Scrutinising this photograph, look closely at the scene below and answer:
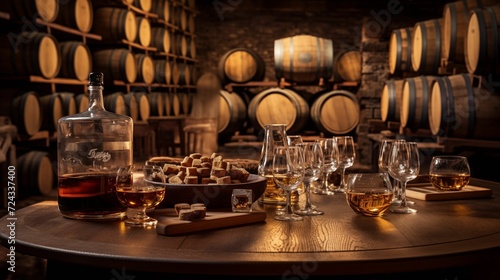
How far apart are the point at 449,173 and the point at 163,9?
8.59m

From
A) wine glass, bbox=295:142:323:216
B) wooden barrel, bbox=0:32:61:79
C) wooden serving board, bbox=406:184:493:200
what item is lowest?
wooden serving board, bbox=406:184:493:200

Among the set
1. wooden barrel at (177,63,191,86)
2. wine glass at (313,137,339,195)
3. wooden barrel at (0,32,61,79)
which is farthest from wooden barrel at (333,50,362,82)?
wine glass at (313,137,339,195)

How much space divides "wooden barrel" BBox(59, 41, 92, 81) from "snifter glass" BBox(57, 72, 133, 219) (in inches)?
187

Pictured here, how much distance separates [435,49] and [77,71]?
385 cm

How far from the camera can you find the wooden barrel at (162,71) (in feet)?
33.2

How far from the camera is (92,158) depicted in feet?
5.98

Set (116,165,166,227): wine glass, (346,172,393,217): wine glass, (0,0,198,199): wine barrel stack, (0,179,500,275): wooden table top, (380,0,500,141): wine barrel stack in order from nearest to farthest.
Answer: (0,179,500,275): wooden table top, (116,165,166,227): wine glass, (346,172,393,217): wine glass, (380,0,500,141): wine barrel stack, (0,0,198,199): wine barrel stack

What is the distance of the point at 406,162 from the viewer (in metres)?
1.94

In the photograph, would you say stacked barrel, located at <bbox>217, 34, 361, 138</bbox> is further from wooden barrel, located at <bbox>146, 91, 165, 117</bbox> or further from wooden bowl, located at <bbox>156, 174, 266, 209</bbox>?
wooden bowl, located at <bbox>156, 174, 266, 209</bbox>

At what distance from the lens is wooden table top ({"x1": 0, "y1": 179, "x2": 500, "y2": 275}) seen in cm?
129

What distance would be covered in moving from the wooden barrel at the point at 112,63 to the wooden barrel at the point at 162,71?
2080mm

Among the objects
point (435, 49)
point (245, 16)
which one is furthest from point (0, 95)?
point (245, 16)

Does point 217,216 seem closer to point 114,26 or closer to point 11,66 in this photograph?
point 11,66

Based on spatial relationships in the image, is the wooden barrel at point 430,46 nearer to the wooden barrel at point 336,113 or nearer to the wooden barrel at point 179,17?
the wooden barrel at point 336,113
